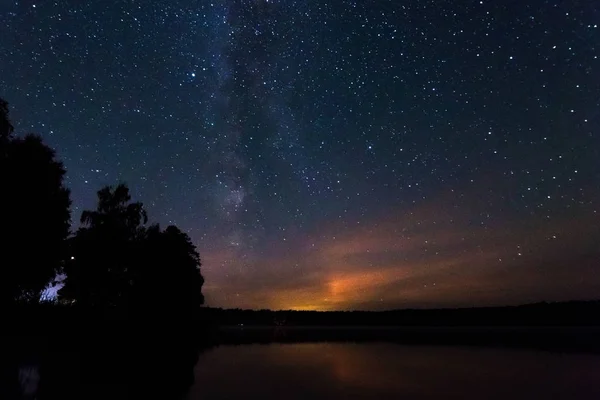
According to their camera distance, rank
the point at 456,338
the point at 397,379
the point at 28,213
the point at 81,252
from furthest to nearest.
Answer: the point at 456,338 → the point at 81,252 → the point at 28,213 → the point at 397,379

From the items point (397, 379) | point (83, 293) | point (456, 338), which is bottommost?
point (397, 379)

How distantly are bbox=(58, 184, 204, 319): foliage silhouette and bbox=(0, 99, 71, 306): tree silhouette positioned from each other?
1516cm

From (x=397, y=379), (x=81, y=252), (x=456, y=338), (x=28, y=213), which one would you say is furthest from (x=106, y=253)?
(x=456, y=338)

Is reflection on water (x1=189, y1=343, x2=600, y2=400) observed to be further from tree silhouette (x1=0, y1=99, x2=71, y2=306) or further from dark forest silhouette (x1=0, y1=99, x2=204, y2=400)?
tree silhouette (x1=0, y1=99, x2=71, y2=306)

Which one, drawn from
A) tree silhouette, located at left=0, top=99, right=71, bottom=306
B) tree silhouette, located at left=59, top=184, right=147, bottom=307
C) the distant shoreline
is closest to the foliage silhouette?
tree silhouette, located at left=59, top=184, right=147, bottom=307

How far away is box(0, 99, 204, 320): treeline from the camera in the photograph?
87.5 ft

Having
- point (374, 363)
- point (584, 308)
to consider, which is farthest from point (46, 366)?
point (584, 308)

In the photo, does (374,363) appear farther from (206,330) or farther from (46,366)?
(206,330)

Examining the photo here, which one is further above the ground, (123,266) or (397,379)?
(123,266)

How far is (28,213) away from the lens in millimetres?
26859

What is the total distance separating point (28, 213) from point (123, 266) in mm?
23447

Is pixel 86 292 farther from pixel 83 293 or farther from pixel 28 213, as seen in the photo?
pixel 28 213

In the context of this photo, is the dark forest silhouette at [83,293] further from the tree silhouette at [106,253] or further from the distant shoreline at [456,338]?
the distant shoreline at [456,338]

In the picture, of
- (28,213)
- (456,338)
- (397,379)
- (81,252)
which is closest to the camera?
(397,379)
